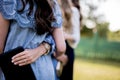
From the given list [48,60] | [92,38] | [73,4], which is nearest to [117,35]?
[92,38]

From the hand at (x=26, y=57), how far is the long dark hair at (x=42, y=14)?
115 millimetres

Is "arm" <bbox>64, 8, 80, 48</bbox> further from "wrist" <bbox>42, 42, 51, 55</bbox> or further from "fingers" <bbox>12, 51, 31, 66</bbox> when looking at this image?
"fingers" <bbox>12, 51, 31, 66</bbox>

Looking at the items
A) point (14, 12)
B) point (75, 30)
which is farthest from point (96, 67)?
point (14, 12)

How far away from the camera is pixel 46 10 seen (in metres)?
2.50

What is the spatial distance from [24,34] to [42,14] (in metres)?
0.16

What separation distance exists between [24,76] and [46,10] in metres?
0.40

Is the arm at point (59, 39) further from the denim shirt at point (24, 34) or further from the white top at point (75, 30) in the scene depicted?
the white top at point (75, 30)

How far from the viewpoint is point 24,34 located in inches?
96.1

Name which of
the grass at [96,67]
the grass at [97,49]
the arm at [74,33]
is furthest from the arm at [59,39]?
the grass at [97,49]

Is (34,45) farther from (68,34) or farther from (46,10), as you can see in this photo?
(68,34)

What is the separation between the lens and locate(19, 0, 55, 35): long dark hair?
2.45 m

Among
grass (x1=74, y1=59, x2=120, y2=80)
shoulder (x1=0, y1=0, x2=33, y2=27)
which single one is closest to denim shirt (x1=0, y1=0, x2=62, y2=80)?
shoulder (x1=0, y1=0, x2=33, y2=27)

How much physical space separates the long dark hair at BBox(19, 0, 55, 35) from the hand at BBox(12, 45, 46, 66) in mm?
115

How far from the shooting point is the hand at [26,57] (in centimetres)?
243
